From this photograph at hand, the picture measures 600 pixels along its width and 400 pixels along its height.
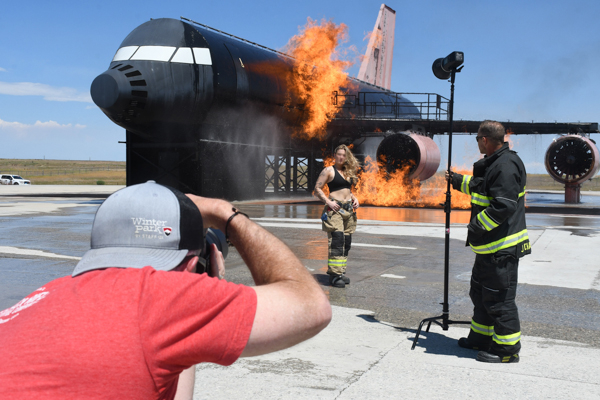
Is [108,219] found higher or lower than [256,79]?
lower

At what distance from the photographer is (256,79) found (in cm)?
2048

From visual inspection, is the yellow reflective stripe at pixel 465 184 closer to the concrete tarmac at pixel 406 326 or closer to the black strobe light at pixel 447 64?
the black strobe light at pixel 447 64

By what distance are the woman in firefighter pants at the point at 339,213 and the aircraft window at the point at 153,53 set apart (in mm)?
11309

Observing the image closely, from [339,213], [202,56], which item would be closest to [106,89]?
[202,56]

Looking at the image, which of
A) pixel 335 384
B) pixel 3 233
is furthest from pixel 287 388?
pixel 3 233

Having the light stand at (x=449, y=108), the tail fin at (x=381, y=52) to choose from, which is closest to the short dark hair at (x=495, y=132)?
the light stand at (x=449, y=108)

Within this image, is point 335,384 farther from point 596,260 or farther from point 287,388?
point 596,260

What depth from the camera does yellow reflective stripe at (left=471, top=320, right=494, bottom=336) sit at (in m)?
4.37

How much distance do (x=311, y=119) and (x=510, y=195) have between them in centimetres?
2053

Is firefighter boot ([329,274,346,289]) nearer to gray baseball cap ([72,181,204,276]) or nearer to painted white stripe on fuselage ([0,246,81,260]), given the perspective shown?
painted white stripe on fuselage ([0,246,81,260])

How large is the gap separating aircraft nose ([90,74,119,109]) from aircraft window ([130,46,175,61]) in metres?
1.51

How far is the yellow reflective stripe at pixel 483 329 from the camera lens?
4371 millimetres

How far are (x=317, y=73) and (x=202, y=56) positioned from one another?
7749 millimetres

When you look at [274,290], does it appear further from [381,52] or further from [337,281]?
[381,52]
